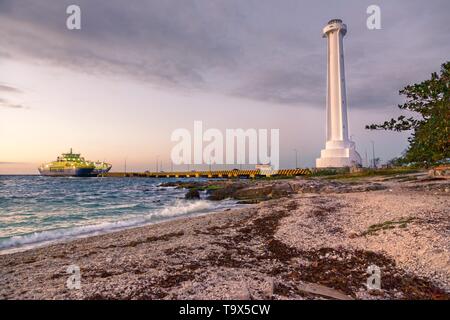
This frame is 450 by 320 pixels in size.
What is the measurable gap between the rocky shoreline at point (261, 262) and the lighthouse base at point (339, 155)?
232 feet

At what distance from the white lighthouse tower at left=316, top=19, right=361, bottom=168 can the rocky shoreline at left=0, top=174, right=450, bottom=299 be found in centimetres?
7103

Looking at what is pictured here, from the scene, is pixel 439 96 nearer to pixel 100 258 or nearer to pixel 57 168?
pixel 100 258

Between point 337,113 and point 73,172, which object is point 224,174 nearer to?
point 337,113

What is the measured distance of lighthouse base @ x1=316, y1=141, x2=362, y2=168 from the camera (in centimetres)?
8062

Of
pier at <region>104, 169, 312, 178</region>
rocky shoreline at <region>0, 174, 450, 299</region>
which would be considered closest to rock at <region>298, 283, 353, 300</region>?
rocky shoreline at <region>0, 174, 450, 299</region>

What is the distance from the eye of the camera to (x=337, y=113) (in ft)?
268

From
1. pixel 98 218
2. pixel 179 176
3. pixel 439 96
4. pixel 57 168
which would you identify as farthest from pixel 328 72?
pixel 57 168

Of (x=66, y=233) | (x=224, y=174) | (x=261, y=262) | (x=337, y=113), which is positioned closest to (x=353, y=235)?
(x=261, y=262)

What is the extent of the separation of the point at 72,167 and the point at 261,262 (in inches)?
6764

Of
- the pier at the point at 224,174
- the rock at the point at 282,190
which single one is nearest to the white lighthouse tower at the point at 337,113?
the pier at the point at 224,174

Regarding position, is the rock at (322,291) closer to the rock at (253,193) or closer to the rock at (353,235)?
the rock at (353,235)

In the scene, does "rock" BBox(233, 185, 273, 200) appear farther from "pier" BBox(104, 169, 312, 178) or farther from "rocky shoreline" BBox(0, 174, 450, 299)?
"pier" BBox(104, 169, 312, 178)

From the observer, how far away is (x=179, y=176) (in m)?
179
